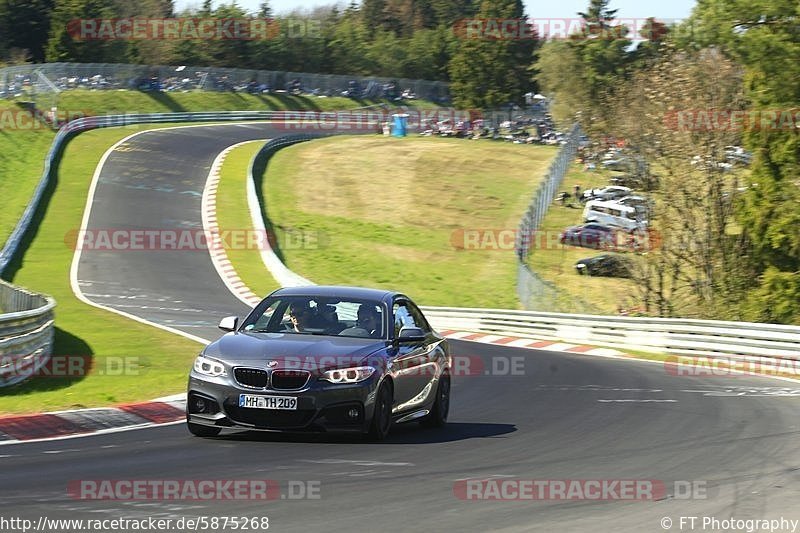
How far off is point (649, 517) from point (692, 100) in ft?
102

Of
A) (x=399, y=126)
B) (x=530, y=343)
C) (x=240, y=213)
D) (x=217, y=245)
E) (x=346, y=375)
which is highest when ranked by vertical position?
(x=346, y=375)

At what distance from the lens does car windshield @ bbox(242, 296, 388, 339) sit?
435 inches

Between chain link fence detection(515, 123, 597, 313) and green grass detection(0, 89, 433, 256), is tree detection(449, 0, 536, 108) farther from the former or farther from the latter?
chain link fence detection(515, 123, 597, 313)

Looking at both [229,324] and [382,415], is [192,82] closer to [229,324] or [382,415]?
[229,324]

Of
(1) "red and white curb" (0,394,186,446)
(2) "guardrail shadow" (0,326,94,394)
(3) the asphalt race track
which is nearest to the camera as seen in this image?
(3) the asphalt race track

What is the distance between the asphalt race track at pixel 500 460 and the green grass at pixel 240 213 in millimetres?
16852

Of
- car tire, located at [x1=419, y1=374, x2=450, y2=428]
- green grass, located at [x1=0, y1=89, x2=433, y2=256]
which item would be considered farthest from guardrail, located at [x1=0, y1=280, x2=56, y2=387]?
green grass, located at [x1=0, y1=89, x2=433, y2=256]

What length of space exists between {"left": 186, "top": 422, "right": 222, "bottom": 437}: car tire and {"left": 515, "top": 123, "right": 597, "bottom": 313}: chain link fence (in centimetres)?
2116

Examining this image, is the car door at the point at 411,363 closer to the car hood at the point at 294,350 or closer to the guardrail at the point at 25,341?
the car hood at the point at 294,350

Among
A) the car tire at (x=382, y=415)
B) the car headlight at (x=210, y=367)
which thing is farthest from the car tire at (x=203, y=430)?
the car tire at (x=382, y=415)

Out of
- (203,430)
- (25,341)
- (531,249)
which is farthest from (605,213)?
(203,430)

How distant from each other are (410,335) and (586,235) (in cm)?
3576

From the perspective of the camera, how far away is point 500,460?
974 centimetres

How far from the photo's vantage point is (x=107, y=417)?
11703 mm
